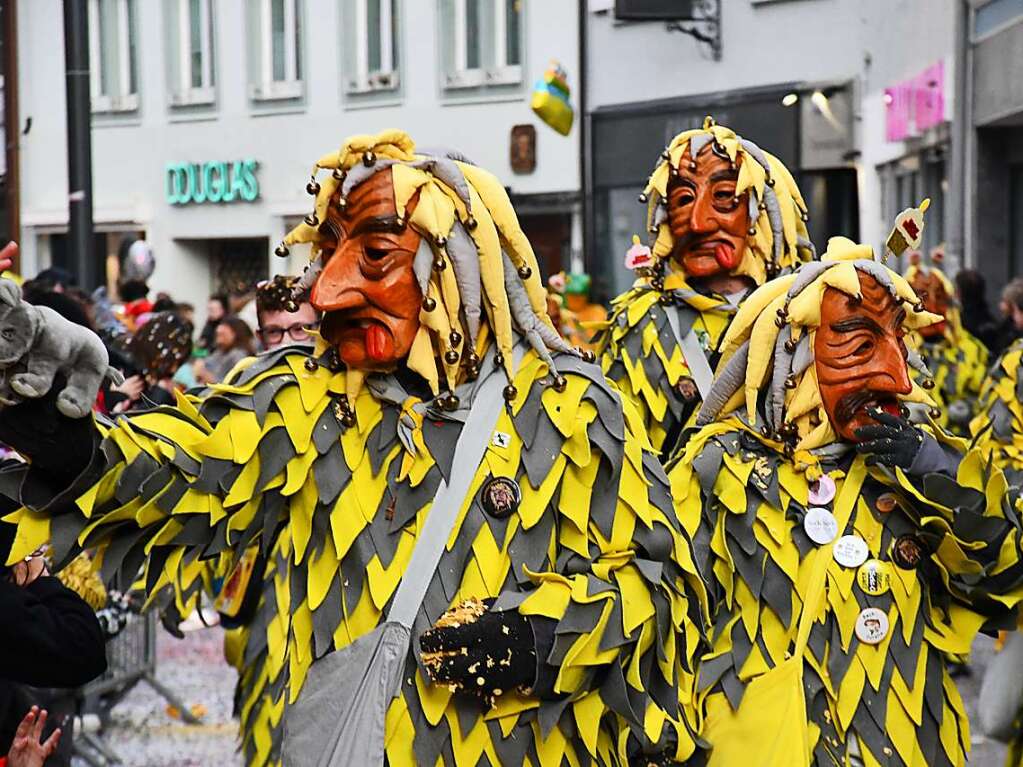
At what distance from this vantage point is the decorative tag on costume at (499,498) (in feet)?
13.1

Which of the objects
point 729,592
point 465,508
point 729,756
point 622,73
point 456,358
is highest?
point 622,73

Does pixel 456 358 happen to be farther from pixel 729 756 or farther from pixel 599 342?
pixel 599 342

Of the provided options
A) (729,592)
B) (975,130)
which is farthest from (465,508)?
(975,130)

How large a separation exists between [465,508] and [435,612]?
0.70 feet

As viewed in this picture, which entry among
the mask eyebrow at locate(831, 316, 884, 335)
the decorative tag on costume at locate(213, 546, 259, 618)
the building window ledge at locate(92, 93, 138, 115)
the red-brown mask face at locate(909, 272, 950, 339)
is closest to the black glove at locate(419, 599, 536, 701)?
the mask eyebrow at locate(831, 316, 884, 335)

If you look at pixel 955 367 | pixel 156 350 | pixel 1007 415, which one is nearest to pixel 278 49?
pixel 955 367

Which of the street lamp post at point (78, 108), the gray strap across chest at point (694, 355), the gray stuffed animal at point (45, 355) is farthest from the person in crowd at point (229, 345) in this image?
the gray stuffed animal at point (45, 355)

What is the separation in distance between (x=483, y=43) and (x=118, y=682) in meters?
16.2

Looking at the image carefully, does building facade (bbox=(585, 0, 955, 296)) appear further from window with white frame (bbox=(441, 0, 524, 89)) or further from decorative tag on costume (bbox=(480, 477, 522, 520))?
decorative tag on costume (bbox=(480, 477, 522, 520))

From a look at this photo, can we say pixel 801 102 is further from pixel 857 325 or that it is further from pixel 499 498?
pixel 499 498

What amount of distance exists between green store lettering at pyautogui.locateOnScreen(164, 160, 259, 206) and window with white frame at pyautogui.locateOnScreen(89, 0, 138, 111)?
1.18 meters

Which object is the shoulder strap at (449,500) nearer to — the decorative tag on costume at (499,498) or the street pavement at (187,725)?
the decorative tag on costume at (499,498)

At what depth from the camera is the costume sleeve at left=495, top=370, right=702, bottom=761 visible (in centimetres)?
389

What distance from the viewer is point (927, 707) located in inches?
188
